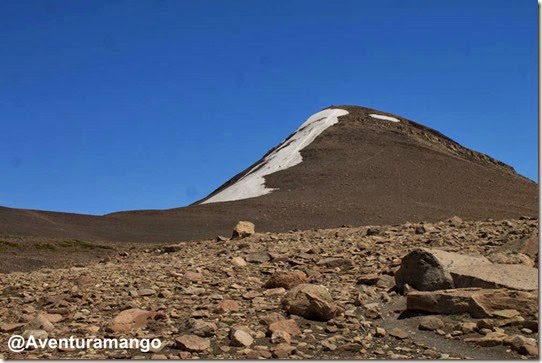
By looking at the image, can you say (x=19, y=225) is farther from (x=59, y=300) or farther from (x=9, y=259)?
(x=59, y=300)

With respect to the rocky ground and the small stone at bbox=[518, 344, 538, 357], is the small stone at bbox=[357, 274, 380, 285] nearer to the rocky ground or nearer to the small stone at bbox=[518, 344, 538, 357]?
the rocky ground

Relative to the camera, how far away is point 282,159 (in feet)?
226

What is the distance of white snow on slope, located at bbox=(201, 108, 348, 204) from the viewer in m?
59.1

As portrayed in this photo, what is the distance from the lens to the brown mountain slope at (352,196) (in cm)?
4231

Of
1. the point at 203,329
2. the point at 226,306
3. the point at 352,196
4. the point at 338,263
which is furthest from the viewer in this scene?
the point at 352,196

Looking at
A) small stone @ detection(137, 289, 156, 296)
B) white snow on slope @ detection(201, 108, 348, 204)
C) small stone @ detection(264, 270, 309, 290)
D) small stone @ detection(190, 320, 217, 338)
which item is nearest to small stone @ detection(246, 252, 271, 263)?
small stone @ detection(264, 270, 309, 290)

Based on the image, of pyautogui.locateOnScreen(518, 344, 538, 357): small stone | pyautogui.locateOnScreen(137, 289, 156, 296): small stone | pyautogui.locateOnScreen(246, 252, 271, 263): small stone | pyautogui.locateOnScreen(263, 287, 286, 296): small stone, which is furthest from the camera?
pyautogui.locateOnScreen(246, 252, 271, 263): small stone

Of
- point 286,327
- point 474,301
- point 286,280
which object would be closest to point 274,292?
point 286,280

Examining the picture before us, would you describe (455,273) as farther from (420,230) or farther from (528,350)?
(420,230)

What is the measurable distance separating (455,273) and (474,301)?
0.95 metres

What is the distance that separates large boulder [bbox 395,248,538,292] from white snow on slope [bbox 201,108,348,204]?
1806 inches

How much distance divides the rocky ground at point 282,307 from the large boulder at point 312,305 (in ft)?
0.05

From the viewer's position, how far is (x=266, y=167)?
68562 millimetres

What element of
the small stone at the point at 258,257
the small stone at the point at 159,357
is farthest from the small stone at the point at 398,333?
the small stone at the point at 258,257
